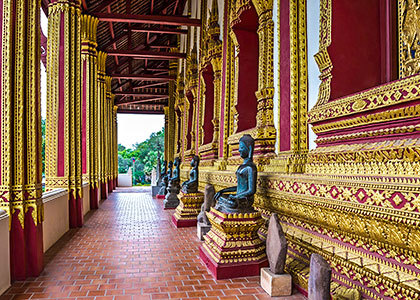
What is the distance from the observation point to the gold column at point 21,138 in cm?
401

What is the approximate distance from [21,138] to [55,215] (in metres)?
2.44

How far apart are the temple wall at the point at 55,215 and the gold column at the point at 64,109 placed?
43cm

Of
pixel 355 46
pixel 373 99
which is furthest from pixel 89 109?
pixel 373 99

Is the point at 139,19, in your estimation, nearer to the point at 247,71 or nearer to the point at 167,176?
the point at 247,71

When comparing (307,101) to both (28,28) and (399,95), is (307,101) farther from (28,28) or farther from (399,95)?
(28,28)

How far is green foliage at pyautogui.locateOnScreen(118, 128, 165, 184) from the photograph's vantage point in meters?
38.6

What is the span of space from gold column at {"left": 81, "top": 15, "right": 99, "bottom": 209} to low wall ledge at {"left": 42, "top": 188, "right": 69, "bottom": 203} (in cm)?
387

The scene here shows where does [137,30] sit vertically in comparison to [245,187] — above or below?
above

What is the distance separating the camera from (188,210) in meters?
7.45

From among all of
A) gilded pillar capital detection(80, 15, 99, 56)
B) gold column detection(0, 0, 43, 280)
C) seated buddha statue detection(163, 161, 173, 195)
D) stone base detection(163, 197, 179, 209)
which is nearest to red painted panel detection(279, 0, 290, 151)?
gold column detection(0, 0, 43, 280)

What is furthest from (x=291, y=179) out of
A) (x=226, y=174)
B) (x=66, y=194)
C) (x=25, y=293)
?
(x=66, y=194)

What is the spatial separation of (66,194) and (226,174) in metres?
3.32

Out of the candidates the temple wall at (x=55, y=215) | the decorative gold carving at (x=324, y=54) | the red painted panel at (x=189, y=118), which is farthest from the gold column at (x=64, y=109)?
the decorative gold carving at (x=324, y=54)

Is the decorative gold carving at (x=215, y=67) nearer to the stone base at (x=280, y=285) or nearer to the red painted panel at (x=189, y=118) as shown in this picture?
the red painted panel at (x=189, y=118)
